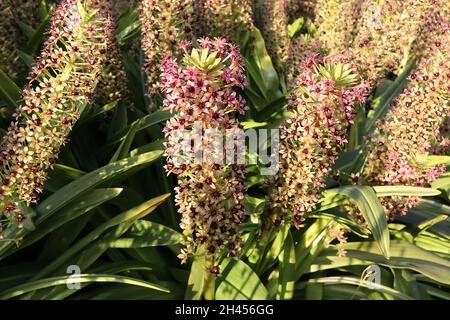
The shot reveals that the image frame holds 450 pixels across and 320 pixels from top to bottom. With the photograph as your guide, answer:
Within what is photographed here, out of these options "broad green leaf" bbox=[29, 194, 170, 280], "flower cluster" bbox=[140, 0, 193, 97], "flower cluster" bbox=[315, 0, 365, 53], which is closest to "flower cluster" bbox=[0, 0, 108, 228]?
"broad green leaf" bbox=[29, 194, 170, 280]

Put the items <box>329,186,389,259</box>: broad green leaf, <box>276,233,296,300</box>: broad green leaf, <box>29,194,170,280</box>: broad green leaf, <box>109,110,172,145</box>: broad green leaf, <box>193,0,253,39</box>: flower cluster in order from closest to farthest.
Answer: <box>329,186,389,259</box>: broad green leaf < <box>29,194,170,280</box>: broad green leaf < <box>276,233,296,300</box>: broad green leaf < <box>109,110,172,145</box>: broad green leaf < <box>193,0,253,39</box>: flower cluster

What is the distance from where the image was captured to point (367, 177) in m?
3.25

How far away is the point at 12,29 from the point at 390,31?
11.4ft

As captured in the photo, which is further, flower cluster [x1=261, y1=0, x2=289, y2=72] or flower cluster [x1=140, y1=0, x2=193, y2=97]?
flower cluster [x1=261, y1=0, x2=289, y2=72]

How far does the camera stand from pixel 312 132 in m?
2.49

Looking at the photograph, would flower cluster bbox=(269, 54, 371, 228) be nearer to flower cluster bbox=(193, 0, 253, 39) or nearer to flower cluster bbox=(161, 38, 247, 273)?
flower cluster bbox=(161, 38, 247, 273)

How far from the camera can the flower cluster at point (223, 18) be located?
428 centimetres

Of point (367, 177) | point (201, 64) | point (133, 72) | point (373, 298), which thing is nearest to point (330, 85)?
point (201, 64)

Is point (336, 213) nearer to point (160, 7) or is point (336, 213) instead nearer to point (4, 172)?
point (160, 7)

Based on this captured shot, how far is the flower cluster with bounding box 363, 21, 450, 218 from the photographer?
2961 mm

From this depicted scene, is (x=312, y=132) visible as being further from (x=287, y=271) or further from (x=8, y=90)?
(x=8, y=90)

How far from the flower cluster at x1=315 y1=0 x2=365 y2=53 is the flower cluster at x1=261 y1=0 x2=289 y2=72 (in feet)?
1.42

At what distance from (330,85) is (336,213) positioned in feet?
4.18

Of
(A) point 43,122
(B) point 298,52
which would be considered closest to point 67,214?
(A) point 43,122
